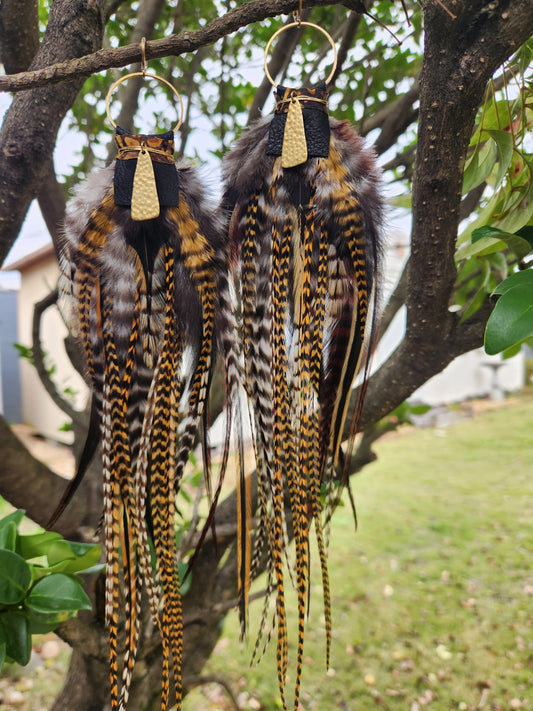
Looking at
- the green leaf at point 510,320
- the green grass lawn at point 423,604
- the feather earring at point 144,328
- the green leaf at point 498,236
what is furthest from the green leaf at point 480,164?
the green grass lawn at point 423,604

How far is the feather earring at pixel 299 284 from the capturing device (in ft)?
1.93

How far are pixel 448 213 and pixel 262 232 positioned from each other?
0.77 feet

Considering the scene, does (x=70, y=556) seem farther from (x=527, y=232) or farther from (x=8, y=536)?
(x=527, y=232)

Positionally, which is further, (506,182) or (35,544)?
(35,544)

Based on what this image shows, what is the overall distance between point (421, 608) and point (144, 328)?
234 centimetres

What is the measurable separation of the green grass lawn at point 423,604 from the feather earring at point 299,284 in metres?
0.94

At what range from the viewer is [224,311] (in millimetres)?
631

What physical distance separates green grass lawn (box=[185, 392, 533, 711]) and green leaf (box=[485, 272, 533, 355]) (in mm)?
1078

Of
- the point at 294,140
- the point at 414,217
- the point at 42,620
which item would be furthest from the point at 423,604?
the point at 294,140

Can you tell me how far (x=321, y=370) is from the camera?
2.09 ft

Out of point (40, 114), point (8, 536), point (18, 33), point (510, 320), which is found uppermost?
point (18, 33)

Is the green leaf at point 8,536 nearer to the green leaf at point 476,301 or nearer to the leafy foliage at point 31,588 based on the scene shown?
the leafy foliage at point 31,588

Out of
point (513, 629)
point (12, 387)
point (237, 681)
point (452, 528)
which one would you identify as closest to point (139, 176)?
point (237, 681)

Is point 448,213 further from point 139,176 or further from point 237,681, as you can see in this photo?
point 237,681
